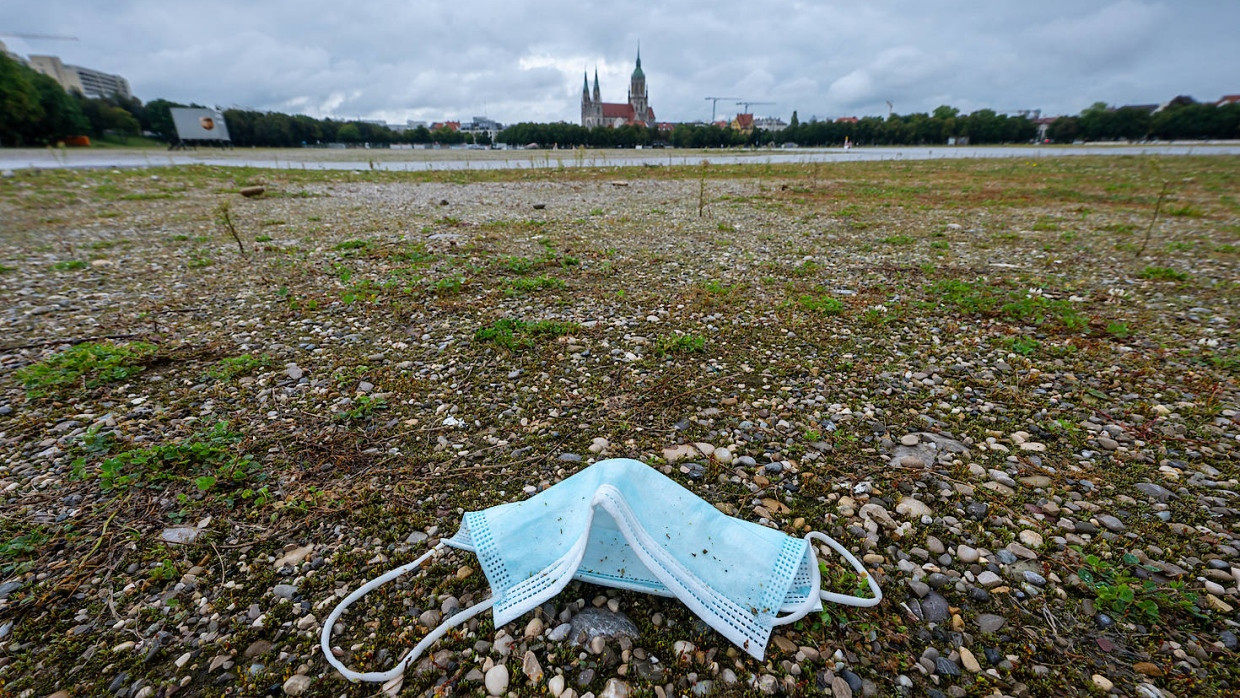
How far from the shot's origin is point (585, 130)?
108 meters

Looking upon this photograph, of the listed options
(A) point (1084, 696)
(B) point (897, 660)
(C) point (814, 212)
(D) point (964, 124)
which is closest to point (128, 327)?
(B) point (897, 660)

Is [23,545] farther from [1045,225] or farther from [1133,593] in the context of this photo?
[1045,225]

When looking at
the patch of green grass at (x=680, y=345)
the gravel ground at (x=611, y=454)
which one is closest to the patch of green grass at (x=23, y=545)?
the gravel ground at (x=611, y=454)

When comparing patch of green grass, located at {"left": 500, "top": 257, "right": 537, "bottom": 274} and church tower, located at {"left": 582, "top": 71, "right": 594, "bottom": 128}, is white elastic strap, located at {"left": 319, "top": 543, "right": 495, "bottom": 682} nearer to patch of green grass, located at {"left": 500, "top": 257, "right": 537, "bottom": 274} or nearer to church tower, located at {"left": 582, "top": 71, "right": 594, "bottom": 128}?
patch of green grass, located at {"left": 500, "top": 257, "right": 537, "bottom": 274}

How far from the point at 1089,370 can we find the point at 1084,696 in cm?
436

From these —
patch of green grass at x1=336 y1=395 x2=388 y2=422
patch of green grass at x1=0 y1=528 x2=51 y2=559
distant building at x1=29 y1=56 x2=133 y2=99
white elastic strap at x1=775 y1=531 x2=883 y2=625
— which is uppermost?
distant building at x1=29 y1=56 x2=133 y2=99

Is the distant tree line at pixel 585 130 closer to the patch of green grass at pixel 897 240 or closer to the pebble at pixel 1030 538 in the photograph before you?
the patch of green grass at pixel 897 240

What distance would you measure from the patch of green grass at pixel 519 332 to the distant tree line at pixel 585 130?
80.0 metres

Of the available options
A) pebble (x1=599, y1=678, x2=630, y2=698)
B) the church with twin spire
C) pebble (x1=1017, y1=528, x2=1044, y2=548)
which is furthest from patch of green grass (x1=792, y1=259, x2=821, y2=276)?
the church with twin spire

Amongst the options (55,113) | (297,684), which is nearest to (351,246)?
(297,684)

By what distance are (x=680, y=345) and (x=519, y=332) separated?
80.3 inches

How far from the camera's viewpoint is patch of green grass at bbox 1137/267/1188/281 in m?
8.32

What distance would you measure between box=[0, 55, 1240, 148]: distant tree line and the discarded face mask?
271ft

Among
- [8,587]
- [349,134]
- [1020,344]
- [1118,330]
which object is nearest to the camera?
[8,587]
